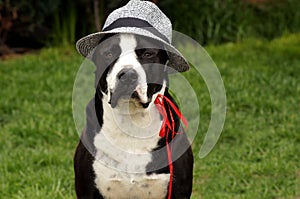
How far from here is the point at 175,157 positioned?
3490 millimetres

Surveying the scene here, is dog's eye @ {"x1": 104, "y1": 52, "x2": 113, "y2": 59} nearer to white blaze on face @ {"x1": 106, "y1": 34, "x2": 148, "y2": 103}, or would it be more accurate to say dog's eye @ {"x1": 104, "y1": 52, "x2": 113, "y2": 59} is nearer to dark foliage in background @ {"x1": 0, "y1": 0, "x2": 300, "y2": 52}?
white blaze on face @ {"x1": 106, "y1": 34, "x2": 148, "y2": 103}

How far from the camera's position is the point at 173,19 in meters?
8.79

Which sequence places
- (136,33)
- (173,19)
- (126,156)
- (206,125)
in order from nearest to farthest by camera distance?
(136,33), (126,156), (206,125), (173,19)

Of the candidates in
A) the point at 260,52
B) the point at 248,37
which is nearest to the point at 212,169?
the point at 260,52

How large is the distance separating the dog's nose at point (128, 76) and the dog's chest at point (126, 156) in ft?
1.10

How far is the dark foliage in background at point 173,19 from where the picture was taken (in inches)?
321

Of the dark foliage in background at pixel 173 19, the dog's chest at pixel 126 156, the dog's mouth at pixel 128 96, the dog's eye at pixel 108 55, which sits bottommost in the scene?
the dark foliage in background at pixel 173 19

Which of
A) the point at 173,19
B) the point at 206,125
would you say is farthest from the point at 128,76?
the point at 173,19

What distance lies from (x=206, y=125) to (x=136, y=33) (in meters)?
2.92

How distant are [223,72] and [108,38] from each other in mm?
3922

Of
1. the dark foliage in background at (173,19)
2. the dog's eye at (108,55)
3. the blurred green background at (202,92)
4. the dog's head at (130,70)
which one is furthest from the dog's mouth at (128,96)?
the dark foliage in background at (173,19)

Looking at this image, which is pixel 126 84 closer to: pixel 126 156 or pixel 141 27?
pixel 141 27

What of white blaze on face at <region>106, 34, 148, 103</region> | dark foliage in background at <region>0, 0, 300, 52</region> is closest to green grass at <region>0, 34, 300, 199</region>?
dark foliage in background at <region>0, 0, 300, 52</region>

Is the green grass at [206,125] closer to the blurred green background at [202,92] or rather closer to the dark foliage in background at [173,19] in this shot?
the blurred green background at [202,92]
